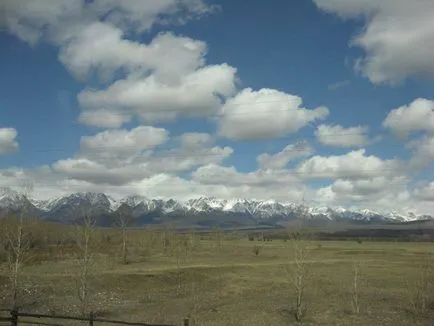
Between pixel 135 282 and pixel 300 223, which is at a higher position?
pixel 300 223

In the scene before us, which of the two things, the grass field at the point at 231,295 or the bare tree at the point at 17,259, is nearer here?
the bare tree at the point at 17,259

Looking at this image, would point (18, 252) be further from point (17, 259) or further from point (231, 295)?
point (231, 295)

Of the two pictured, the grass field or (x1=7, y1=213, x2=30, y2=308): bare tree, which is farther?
the grass field

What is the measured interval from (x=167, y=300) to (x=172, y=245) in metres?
88.9

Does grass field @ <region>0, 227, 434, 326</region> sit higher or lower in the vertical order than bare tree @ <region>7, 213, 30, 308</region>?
lower

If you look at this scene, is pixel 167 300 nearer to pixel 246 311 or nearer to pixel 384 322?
pixel 246 311

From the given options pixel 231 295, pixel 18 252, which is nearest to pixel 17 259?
pixel 18 252

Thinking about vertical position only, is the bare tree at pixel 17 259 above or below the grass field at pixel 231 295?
above

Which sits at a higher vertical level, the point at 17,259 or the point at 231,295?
the point at 17,259

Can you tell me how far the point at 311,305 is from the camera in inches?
1928

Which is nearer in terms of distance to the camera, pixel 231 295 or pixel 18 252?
pixel 18 252

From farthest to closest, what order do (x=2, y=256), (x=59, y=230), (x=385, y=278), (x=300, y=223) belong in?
(x=59, y=230), (x=2, y=256), (x=385, y=278), (x=300, y=223)

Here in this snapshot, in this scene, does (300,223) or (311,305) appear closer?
(300,223)

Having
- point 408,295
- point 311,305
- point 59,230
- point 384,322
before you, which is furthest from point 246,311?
A: point 59,230
